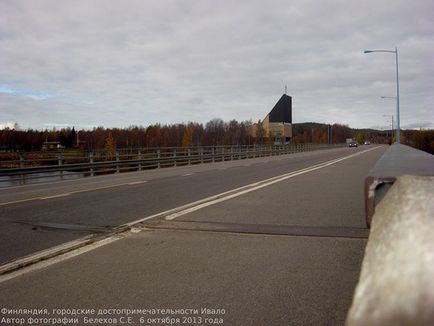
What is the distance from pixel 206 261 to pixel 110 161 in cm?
2292

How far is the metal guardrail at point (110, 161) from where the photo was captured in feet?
74.0

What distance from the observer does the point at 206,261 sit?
621cm

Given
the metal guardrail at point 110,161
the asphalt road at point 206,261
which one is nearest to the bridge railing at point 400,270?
the asphalt road at point 206,261

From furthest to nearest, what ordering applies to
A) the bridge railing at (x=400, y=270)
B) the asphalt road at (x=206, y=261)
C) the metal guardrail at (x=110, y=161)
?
the metal guardrail at (x=110, y=161)
the asphalt road at (x=206, y=261)
the bridge railing at (x=400, y=270)

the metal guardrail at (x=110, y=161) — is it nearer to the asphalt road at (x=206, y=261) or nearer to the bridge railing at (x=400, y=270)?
the asphalt road at (x=206, y=261)

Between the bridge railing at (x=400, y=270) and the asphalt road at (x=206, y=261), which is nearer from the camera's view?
the bridge railing at (x=400, y=270)

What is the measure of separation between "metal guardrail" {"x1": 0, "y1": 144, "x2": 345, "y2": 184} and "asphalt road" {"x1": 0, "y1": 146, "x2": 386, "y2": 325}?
11.5 meters

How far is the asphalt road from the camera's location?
4.61 metres

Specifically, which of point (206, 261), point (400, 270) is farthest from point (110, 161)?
point (400, 270)

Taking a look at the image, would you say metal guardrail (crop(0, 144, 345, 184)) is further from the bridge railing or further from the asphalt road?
the bridge railing

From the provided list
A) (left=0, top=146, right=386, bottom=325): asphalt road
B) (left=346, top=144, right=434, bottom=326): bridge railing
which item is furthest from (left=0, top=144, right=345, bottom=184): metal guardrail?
(left=346, top=144, right=434, bottom=326): bridge railing

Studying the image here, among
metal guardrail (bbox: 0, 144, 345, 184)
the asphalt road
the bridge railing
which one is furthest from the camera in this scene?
metal guardrail (bbox: 0, 144, 345, 184)

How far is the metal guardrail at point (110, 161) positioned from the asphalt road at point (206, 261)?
11538mm

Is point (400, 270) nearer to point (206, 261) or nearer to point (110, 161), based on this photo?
point (206, 261)
